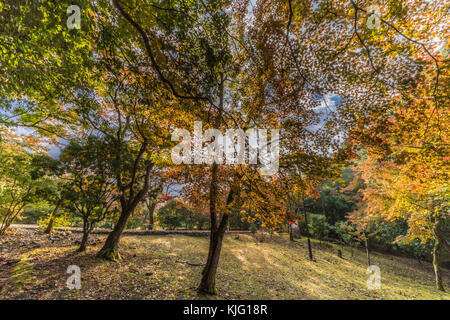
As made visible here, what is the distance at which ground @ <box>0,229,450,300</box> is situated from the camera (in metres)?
4.25

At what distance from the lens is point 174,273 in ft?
20.4

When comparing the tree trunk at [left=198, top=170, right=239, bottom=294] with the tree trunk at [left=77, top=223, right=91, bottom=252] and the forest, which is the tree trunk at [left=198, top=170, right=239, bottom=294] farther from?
the tree trunk at [left=77, top=223, right=91, bottom=252]

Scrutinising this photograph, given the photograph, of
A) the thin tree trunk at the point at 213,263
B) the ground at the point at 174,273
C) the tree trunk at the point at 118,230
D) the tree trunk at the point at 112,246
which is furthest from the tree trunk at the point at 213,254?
the tree trunk at the point at 112,246

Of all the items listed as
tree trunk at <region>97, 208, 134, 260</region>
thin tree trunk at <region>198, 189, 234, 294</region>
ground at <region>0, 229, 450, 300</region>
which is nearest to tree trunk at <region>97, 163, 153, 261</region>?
tree trunk at <region>97, 208, 134, 260</region>

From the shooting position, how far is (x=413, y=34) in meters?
3.80

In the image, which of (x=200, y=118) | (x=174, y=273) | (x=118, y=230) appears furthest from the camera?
(x=118, y=230)

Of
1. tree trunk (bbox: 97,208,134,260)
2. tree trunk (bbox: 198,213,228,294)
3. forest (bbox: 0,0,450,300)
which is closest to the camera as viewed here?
forest (bbox: 0,0,450,300)

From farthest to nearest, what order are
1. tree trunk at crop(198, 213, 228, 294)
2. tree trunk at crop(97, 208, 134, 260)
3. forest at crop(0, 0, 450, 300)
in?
tree trunk at crop(97, 208, 134, 260) < tree trunk at crop(198, 213, 228, 294) < forest at crop(0, 0, 450, 300)

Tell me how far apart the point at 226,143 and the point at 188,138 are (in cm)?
147

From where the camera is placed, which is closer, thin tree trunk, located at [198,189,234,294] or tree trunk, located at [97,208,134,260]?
thin tree trunk, located at [198,189,234,294]

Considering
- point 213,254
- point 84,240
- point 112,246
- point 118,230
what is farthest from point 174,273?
point 84,240

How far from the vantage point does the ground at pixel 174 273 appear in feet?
13.9

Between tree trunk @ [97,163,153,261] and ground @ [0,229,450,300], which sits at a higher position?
tree trunk @ [97,163,153,261]

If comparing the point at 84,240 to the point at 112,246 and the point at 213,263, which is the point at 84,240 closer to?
the point at 112,246
